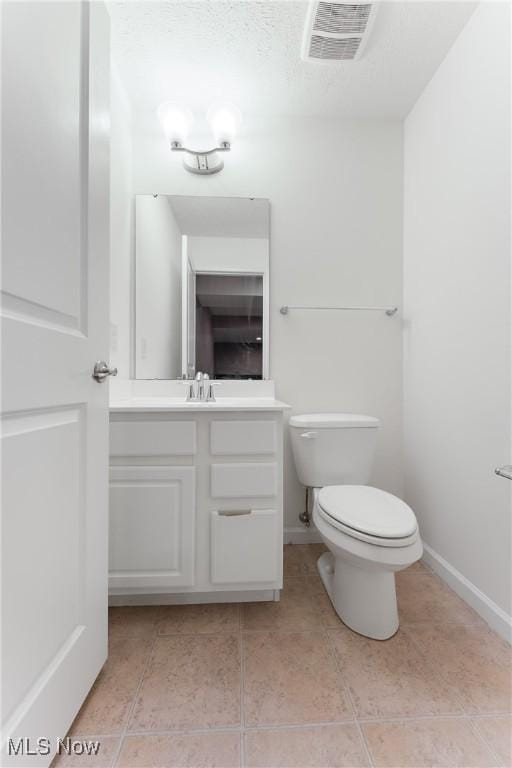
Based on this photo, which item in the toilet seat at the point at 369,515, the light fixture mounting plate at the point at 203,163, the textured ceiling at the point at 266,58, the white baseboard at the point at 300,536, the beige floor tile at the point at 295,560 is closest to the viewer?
the toilet seat at the point at 369,515

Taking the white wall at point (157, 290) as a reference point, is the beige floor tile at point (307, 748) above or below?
below

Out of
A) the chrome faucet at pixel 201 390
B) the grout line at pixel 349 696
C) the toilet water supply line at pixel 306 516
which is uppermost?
the chrome faucet at pixel 201 390

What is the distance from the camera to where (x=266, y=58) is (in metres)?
1.46

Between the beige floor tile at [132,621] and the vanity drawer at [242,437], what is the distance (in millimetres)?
659

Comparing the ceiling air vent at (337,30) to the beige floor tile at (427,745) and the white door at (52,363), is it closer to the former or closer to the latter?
the white door at (52,363)

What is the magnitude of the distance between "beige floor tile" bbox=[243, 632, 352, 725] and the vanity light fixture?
2.11 meters

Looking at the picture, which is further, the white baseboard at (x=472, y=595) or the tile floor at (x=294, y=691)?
the white baseboard at (x=472, y=595)

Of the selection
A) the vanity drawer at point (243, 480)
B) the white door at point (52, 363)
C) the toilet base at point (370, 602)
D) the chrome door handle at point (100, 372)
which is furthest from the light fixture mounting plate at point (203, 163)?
the toilet base at point (370, 602)

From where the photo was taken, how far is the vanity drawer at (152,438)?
120 centimetres

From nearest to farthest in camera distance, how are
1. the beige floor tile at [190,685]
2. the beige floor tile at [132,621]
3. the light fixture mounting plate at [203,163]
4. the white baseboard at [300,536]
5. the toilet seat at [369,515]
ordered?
1. the beige floor tile at [190,685]
2. the toilet seat at [369,515]
3. the beige floor tile at [132,621]
4. the light fixture mounting plate at [203,163]
5. the white baseboard at [300,536]

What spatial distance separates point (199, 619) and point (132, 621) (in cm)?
24

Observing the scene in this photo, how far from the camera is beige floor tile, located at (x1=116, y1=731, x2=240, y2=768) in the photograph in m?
0.77

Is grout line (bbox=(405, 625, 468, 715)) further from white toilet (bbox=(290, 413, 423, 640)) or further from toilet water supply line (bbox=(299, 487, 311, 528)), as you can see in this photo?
toilet water supply line (bbox=(299, 487, 311, 528))

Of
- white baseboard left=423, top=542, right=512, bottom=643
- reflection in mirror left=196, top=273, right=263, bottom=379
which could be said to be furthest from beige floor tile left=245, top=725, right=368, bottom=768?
reflection in mirror left=196, top=273, right=263, bottom=379
